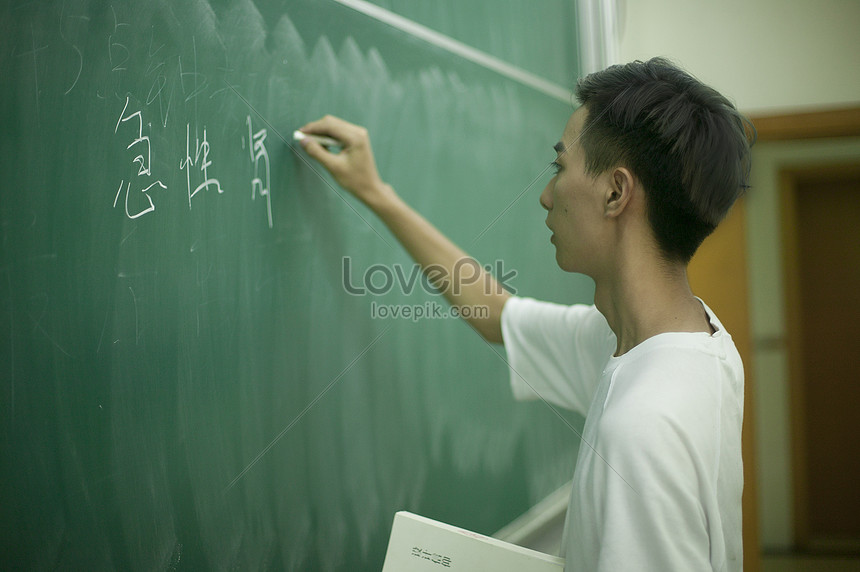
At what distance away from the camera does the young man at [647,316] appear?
74 cm

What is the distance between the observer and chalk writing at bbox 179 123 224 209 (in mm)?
927

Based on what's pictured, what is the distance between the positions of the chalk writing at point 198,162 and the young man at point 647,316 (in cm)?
20

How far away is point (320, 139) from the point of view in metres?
1.13

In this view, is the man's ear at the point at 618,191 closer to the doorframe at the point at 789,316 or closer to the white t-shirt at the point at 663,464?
the white t-shirt at the point at 663,464

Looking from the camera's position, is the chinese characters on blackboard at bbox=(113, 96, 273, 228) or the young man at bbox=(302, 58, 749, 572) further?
the chinese characters on blackboard at bbox=(113, 96, 273, 228)

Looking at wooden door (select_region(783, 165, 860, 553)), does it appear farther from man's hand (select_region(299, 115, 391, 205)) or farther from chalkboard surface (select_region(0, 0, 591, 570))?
man's hand (select_region(299, 115, 391, 205))

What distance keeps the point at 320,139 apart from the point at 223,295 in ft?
1.06

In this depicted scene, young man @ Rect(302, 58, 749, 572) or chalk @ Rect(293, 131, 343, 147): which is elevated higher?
chalk @ Rect(293, 131, 343, 147)

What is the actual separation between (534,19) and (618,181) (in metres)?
1.08

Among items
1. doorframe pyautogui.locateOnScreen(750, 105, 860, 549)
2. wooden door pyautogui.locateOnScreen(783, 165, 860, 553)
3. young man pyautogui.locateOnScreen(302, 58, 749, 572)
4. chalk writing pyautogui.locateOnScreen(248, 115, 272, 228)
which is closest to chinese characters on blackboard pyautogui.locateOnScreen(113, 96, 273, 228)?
chalk writing pyautogui.locateOnScreen(248, 115, 272, 228)

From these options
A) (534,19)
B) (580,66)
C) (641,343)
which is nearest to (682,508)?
(641,343)

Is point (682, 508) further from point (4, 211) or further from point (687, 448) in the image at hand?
point (4, 211)

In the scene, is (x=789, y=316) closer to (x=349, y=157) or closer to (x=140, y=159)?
(x=349, y=157)

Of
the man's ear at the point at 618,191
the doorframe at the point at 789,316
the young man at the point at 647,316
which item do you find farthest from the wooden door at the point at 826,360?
the man's ear at the point at 618,191
